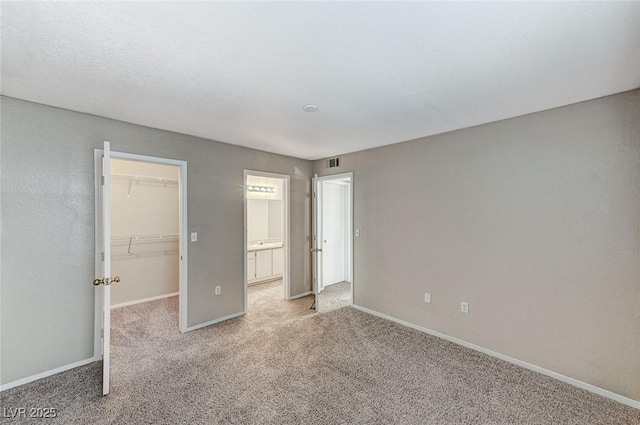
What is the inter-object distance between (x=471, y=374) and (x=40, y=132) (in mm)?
4557

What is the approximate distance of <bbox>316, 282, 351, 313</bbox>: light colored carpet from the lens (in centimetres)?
449

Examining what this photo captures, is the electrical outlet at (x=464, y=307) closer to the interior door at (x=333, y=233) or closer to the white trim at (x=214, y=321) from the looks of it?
the interior door at (x=333, y=233)

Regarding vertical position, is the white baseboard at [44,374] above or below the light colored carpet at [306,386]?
above

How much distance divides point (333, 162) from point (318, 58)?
2931mm

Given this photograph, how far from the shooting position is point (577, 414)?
2146mm

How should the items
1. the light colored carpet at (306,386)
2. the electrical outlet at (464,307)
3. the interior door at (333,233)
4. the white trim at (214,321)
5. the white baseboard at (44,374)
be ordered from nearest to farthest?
the light colored carpet at (306,386) < the white baseboard at (44,374) < the electrical outlet at (464,307) < the white trim at (214,321) < the interior door at (333,233)

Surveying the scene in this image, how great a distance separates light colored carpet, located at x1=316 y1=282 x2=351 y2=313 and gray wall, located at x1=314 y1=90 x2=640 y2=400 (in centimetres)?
95

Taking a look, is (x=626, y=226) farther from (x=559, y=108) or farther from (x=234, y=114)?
(x=234, y=114)

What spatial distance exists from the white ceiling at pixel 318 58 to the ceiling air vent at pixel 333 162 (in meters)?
1.74

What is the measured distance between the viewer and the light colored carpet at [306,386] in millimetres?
2123

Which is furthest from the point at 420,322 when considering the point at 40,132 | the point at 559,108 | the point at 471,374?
the point at 40,132

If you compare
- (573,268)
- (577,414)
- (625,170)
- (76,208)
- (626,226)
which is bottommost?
(577,414)

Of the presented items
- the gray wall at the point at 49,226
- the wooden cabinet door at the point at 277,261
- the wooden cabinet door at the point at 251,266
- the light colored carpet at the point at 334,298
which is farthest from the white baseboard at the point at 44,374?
the wooden cabinet door at the point at 277,261

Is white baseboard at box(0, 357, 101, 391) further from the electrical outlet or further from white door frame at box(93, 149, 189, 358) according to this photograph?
the electrical outlet
